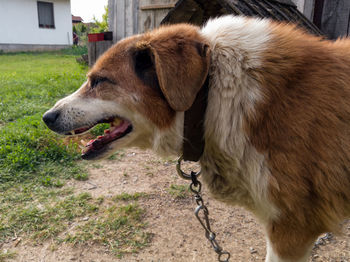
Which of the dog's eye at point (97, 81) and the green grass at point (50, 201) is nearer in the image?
the dog's eye at point (97, 81)

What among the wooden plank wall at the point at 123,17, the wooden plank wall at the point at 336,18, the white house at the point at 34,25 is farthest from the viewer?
the white house at the point at 34,25

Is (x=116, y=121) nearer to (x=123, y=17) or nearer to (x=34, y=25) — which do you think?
(x=123, y=17)

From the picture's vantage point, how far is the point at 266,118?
1598mm

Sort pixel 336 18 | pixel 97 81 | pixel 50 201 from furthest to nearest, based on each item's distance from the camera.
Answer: pixel 336 18
pixel 50 201
pixel 97 81

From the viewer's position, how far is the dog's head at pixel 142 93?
167cm

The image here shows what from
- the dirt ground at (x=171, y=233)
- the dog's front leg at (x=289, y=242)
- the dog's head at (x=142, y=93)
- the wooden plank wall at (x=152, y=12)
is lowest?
the dirt ground at (x=171, y=233)

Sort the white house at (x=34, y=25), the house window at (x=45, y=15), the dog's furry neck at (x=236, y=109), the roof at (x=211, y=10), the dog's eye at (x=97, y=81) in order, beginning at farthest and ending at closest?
1. the house window at (x=45, y=15)
2. the white house at (x=34, y=25)
3. the roof at (x=211, y=10)
4. the dog's eye at (x=97, y=81)
5. the dog's furry neck at (x=236, y=109)

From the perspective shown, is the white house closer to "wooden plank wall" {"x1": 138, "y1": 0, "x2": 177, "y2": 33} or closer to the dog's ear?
"wooden plank wall" {"x1": 138, "y1": 0, "x2": 177, "y2": 33}

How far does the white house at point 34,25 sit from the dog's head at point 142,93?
19.0 m

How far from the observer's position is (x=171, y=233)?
8.82ft

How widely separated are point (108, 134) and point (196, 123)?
2.10 feet

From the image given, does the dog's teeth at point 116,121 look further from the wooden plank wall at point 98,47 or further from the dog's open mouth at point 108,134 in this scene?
the wooden plank wall at point 98,47

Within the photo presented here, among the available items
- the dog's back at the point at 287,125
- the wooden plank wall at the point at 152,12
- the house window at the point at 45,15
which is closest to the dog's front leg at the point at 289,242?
the dog's back at the point at 287,125

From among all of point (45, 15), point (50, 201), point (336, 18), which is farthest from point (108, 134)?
point (45, 15)
